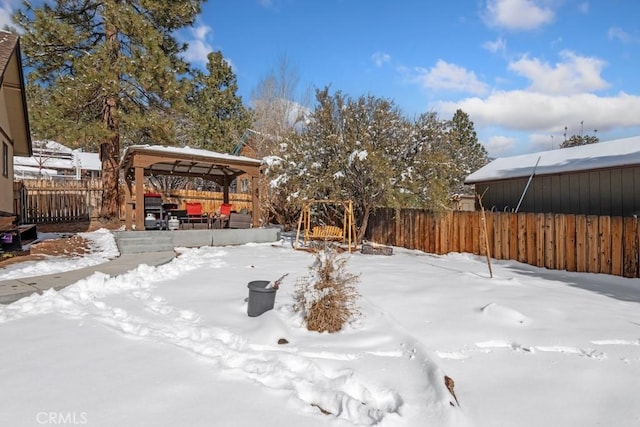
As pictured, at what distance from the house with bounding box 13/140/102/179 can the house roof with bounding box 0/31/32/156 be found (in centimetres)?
1690

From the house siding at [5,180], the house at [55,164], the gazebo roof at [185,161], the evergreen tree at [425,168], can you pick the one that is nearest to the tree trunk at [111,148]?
the gazebo roof at [185,161]

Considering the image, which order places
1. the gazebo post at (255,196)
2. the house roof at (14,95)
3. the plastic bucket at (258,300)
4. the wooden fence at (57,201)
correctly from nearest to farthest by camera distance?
the plastic bucket at (258,300) < the house roof at (14,95) < the gazebo post at (255,196) < the wooden fence at (57,201)

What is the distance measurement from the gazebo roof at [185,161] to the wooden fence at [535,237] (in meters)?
5.36

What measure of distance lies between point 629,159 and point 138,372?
1110 cm

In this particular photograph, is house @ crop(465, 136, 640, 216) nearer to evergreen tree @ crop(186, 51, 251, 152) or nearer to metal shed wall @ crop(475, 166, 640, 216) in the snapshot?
metal shed wall @ crop(475, 166, 640, 216)

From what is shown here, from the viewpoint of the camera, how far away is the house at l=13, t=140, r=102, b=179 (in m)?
29.1

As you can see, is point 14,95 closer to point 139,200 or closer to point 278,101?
point 139,200

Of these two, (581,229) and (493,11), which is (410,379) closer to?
(581,229)

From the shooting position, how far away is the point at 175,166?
12.5 metres

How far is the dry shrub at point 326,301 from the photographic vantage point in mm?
4113

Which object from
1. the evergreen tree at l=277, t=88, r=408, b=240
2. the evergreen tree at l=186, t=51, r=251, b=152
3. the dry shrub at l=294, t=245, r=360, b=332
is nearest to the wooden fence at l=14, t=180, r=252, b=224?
the evergreen tree at l=186, t=51, r=251, b=152

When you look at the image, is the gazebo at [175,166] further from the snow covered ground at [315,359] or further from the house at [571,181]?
the house at [571,181]

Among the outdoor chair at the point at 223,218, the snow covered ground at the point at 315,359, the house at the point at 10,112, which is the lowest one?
the snow covered ground at the point at 315,359

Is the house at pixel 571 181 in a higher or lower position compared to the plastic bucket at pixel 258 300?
higher
